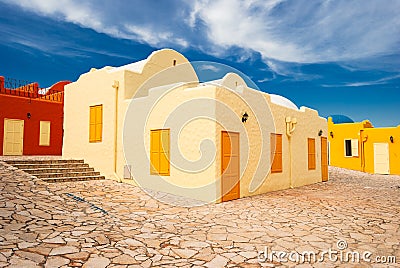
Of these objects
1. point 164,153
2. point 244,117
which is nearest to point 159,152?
point 164,153

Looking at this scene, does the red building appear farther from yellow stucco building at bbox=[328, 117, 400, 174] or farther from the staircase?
yellow stucco building at bbox=[328, 117, 400, 174]

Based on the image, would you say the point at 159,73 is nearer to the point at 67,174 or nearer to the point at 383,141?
the point at 67,174

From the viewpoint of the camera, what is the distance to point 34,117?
55.2 feet

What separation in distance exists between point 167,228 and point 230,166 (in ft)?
12.0

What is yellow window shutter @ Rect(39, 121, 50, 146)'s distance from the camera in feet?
56.1

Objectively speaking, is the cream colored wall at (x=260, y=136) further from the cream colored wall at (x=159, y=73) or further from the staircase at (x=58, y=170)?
the staircase at (x=58, y=170)

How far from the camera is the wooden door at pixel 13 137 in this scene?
15633 millimetres

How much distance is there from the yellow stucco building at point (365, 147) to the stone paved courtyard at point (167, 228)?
1492 cm

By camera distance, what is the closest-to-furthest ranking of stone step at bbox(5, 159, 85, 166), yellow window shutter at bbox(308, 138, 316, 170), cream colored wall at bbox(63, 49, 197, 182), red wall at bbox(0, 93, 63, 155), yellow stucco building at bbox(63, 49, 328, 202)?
yellow stucco building at bbox(63, 49, 328, 202) → stone step at bbox(5, 159, 85, 166) → cream colored wall at bbox(63, 49, 197, 182) → yellow window shutter at bbox(308, 138, 316, 170) → red wall at bbox(0, 93, 63, 155)

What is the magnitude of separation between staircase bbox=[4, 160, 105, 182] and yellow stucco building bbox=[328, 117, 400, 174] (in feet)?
63.8

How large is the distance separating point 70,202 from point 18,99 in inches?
448

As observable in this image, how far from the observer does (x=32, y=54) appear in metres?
27.7

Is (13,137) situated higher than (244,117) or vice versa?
(244,117)

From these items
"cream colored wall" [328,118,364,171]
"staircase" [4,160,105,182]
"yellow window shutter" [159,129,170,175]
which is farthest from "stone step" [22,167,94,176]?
"cream colored wall" [328,118,364,171]
